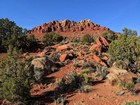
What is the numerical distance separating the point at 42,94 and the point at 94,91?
4.37m

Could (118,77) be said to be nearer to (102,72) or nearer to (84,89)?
(102,72)

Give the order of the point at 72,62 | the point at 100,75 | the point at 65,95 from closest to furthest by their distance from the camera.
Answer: the point at 65,95 → the point at 100,75 → the point at 72,62

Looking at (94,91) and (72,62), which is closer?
(94,91)

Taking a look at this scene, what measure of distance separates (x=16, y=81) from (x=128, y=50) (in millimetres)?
12733

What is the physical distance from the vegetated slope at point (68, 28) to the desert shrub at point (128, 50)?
5629 cm

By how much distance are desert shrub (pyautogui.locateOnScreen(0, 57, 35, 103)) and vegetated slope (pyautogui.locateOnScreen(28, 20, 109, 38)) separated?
62356mm

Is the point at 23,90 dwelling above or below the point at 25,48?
below

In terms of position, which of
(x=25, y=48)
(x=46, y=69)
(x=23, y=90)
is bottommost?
(x=23, y=90)

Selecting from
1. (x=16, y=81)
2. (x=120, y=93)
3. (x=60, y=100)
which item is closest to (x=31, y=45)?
(x=16, y=81)

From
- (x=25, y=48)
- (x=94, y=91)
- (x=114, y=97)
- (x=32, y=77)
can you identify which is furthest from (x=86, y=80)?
(x=25, y=48)

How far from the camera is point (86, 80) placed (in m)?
21.4

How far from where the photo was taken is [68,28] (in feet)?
290

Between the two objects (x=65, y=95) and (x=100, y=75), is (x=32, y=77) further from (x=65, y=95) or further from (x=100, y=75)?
(x=100, y=75)

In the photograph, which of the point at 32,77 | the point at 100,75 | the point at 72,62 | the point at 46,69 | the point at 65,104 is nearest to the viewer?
the point at 65,104
